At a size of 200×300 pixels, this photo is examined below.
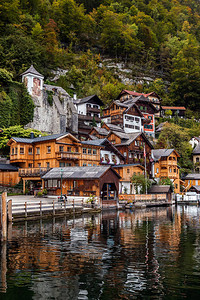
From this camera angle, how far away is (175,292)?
488 inches

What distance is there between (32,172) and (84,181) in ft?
34.7

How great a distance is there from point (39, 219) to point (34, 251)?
1430cm

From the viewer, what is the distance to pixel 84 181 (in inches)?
1833

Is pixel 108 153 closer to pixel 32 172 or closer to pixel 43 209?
pixel 32 172

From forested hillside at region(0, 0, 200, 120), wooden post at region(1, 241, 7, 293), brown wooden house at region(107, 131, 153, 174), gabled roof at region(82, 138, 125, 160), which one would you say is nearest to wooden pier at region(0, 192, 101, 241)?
wooden post at region(1, 241, 7, 293)

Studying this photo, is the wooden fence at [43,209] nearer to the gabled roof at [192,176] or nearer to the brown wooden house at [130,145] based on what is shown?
the brown wooden house at [130,145]

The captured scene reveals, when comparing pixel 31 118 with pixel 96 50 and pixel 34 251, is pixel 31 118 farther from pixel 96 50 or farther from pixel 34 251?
pixel 96 50

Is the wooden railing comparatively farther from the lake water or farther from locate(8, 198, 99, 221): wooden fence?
the lake water

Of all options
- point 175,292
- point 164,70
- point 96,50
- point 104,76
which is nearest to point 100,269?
point 175,292

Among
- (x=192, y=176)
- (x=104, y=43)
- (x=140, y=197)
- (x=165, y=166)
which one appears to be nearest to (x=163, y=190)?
(x=140, y=197)

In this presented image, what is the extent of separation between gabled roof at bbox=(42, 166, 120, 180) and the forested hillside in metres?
25.7

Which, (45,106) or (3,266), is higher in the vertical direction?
(45,106)

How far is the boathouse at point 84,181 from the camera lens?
45.4m

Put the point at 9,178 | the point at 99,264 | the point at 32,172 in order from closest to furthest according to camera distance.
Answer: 1. the point at 99,264
2. the point at 32,172
3. the point at 9,178
